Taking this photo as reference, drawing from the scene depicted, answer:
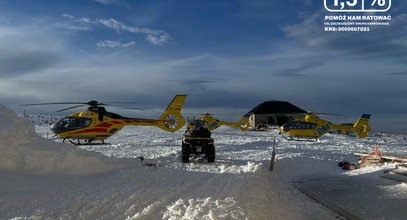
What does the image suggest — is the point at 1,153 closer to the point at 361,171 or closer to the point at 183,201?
the point at 183,201

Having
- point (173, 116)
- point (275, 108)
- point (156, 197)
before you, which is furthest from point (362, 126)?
point (156, 197)

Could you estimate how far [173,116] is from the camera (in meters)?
27.9

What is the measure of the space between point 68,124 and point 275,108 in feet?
131

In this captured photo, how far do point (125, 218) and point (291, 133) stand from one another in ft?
71.9

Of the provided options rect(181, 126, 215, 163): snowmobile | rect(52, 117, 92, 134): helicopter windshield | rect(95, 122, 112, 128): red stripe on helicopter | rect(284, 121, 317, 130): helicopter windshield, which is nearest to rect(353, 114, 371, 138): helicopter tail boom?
rect(284, 121, 317, 130): helicopter windshield

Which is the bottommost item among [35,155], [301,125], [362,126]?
[362,126]

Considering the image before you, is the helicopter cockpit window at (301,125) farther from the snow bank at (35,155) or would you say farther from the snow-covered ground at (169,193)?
the snow bank at (35,155)

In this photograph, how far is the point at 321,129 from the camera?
26.3 m

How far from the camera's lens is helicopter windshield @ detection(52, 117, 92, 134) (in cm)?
2114

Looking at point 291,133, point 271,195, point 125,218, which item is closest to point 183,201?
point 125,218

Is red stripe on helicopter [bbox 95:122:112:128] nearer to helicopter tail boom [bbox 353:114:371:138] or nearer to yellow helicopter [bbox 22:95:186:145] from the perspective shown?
yellow helicopter [bbox 22:95:186:145]

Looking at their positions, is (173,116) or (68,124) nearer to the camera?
(68,124)

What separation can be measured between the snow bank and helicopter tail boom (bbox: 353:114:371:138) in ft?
97.7

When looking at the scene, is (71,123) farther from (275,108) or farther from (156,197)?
(275,108)
